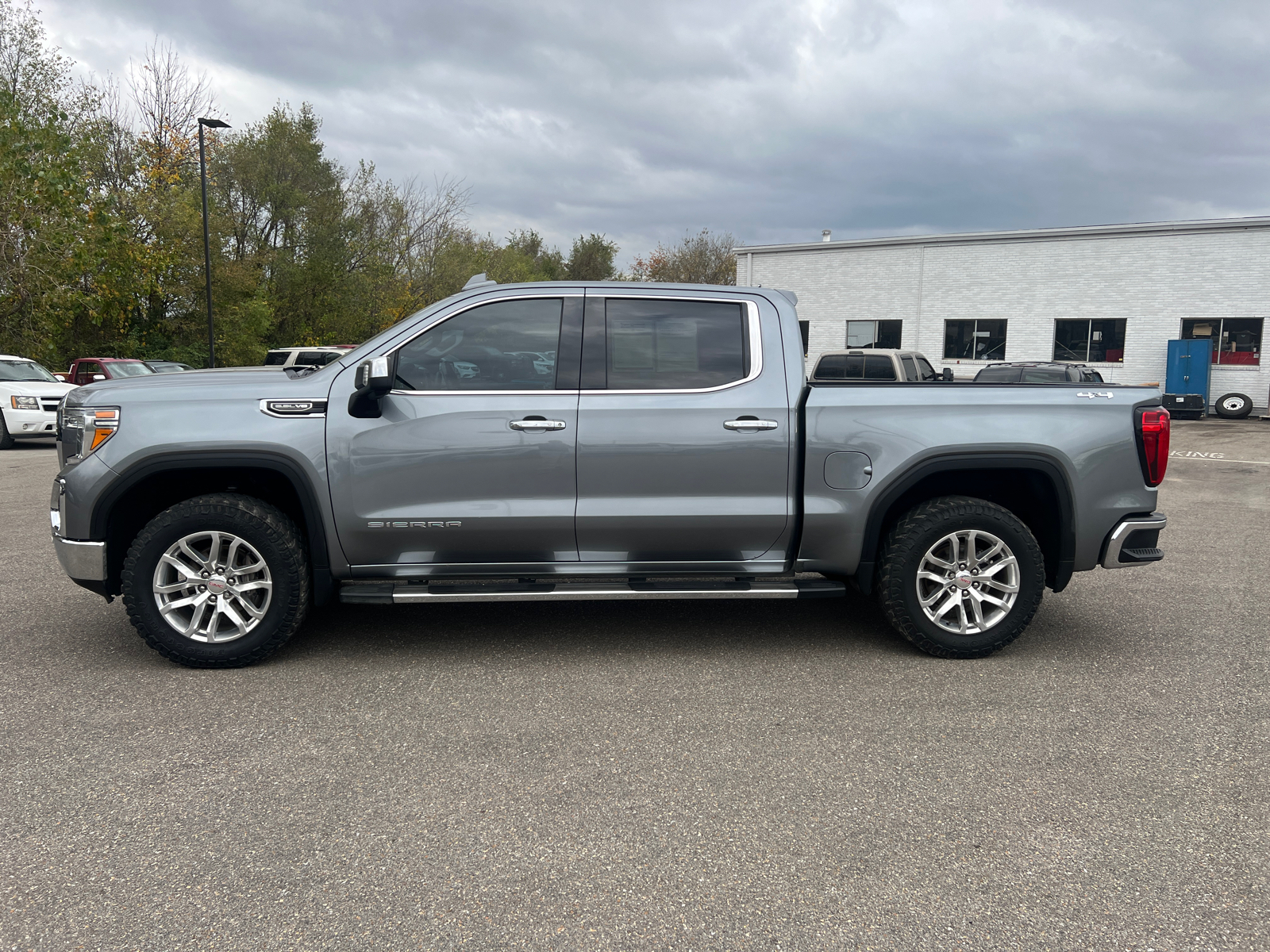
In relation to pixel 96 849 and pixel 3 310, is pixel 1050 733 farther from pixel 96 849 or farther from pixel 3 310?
pixel 3 310

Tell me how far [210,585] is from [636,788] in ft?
8.28

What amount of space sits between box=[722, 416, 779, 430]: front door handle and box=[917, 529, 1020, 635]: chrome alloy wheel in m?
1.05

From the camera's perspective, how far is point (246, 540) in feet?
15.2

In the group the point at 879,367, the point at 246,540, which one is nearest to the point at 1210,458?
the point at 879,367

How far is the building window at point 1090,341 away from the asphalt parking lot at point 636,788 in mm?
26732

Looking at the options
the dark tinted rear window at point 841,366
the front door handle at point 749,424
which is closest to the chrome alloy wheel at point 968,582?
the front door handle at point 749,424

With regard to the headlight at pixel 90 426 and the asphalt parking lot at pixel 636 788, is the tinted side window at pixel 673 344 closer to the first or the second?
the asphalt parking lot at pixel 636 788

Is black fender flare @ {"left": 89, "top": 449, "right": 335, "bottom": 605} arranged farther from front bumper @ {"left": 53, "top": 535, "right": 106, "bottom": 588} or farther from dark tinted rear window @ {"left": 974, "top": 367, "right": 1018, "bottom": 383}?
dark tinted rear window @ {"left": 974, "top": 367, "right": 1018, "bottom": 383}

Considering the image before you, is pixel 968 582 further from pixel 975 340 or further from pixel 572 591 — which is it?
pixel 975 340

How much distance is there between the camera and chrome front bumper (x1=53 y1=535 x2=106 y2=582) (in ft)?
15.1

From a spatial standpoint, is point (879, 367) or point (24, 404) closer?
point (879, 367)

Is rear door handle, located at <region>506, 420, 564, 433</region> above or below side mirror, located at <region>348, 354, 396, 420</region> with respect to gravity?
below

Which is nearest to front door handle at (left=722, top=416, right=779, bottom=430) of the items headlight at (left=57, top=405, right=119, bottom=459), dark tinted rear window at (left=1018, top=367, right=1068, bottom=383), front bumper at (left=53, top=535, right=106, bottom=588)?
headlight at (left=57, top=405, right=119, bottom=459)

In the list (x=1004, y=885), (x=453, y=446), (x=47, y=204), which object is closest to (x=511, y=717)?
(x=453, y=446)
